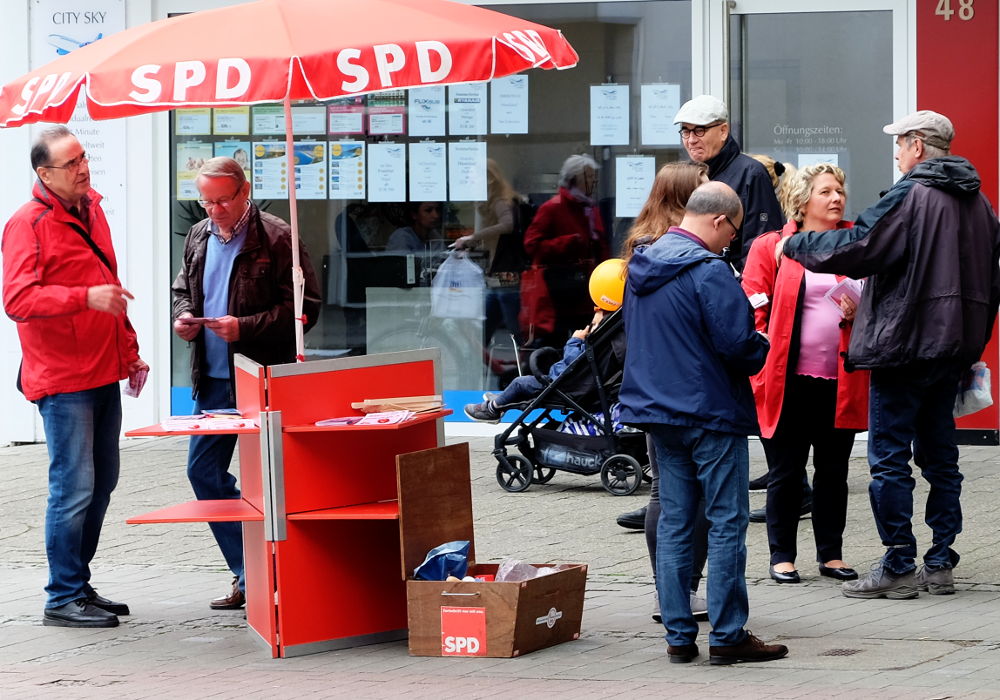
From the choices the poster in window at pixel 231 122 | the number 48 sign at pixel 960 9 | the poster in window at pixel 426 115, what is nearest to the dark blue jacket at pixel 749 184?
the number 48 sign at pixel 960 9

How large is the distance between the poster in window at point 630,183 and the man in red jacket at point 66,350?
556cm

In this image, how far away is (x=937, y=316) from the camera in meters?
6.41

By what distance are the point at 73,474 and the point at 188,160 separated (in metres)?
6.02

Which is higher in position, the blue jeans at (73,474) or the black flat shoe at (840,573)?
the blue jeans at (73,474)

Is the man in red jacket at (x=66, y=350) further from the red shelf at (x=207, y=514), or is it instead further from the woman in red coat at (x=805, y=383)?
the woman in red coat at (x=805, y=383)

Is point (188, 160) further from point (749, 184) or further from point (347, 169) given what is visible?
point (749, 184)

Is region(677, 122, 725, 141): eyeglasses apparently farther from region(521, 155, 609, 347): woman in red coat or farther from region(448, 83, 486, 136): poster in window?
region(448, 83, 486, 136): poster in window

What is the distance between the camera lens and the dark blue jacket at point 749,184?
767 cm

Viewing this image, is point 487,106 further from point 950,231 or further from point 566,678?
point 566,678

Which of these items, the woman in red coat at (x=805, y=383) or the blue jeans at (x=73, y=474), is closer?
the blue jeans at (x=73, y=474)

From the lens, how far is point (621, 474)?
9320mm

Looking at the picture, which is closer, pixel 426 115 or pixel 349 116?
pixel 426 115

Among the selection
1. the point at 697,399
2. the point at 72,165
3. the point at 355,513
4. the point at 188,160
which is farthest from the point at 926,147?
the point at 188,160

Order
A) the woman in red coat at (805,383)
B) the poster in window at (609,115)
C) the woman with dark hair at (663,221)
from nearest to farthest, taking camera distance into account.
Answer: the woman with dark hair at (663,221) < the woman in red coat at (805,383) < the poster in window at (609,115)
